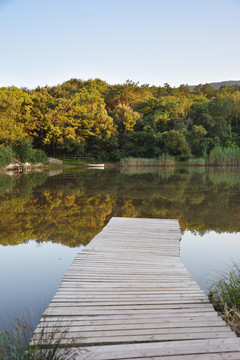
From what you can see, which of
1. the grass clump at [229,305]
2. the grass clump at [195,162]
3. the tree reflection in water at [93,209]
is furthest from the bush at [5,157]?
the grass clump at [229,305]

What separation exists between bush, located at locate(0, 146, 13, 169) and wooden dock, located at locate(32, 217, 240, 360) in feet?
53.8

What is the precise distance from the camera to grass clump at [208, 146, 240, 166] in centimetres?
2495

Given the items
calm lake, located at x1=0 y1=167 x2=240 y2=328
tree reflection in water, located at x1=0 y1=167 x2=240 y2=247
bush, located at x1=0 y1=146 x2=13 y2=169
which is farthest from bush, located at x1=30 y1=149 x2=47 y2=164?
calm lake, located at x1=0 y1=167 x2=240 y2=328

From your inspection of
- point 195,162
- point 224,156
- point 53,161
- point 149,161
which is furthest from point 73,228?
point 195,162

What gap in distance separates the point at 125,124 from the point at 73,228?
24928 mm

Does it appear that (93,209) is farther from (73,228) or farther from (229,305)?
(229,305)

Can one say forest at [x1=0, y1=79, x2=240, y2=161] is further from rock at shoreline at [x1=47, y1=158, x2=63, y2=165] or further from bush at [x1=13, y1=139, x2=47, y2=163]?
bush at [x1=13, y1=139, x2=47, y2=163]

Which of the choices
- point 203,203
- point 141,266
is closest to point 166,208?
point 203,203

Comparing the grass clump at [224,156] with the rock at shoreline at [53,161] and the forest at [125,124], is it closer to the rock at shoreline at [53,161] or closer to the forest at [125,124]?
the forest at [125,124]

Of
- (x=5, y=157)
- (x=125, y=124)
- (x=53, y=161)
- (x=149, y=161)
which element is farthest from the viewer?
(x=125, y=124)

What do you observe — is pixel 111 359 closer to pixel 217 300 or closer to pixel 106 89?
pixel 217 300

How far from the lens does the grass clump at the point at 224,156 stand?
24953mm

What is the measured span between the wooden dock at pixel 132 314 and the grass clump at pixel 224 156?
23127 mm

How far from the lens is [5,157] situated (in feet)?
62.3
